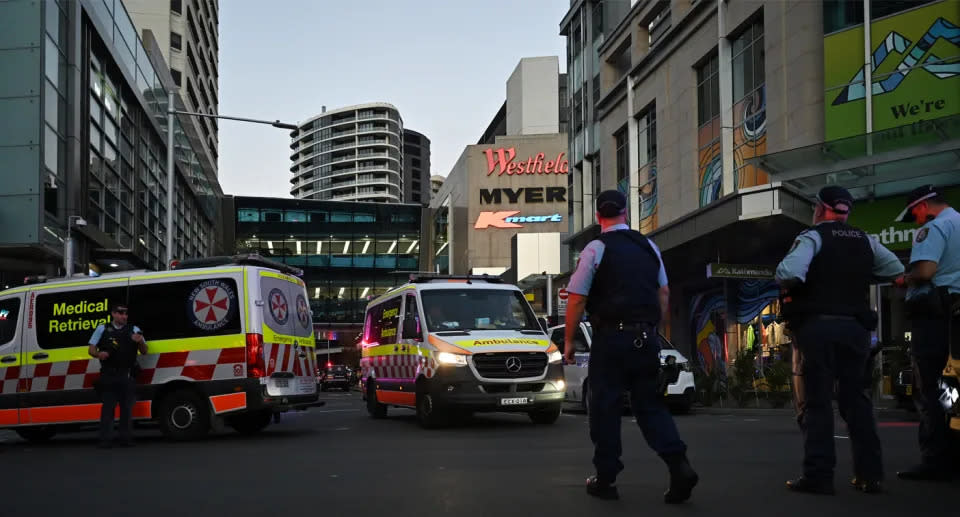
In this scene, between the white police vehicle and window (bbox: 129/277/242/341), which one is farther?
the white police vehicle

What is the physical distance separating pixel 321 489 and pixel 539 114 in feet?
285

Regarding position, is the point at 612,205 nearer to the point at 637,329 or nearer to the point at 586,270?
the point at 586,270

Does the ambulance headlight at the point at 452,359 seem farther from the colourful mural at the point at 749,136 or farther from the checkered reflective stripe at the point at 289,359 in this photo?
the colourful mural at the point at 749,136

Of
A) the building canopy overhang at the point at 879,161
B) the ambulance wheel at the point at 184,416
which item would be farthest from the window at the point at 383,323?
the building canopy overhang at the point at 879,161

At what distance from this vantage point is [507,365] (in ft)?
46.4

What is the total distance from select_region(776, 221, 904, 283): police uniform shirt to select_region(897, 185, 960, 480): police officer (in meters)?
0.26

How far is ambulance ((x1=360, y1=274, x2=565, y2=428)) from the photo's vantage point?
46.1 feet

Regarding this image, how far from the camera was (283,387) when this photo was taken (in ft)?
44.9

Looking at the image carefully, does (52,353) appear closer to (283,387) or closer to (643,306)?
(283,387)

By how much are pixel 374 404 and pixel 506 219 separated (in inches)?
2590

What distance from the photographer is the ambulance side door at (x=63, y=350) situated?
542 inches

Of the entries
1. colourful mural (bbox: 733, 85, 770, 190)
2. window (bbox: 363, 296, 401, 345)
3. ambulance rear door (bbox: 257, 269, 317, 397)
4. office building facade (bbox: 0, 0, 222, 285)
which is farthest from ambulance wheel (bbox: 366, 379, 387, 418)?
office building facade (bbox: 0, 0, 222, 285)

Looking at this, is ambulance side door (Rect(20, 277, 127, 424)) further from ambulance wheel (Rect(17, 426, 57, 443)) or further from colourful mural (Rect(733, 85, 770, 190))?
colourful mural (Rect(733, 85, 770, 190))

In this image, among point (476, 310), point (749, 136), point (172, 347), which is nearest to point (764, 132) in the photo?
point (749, 136)
